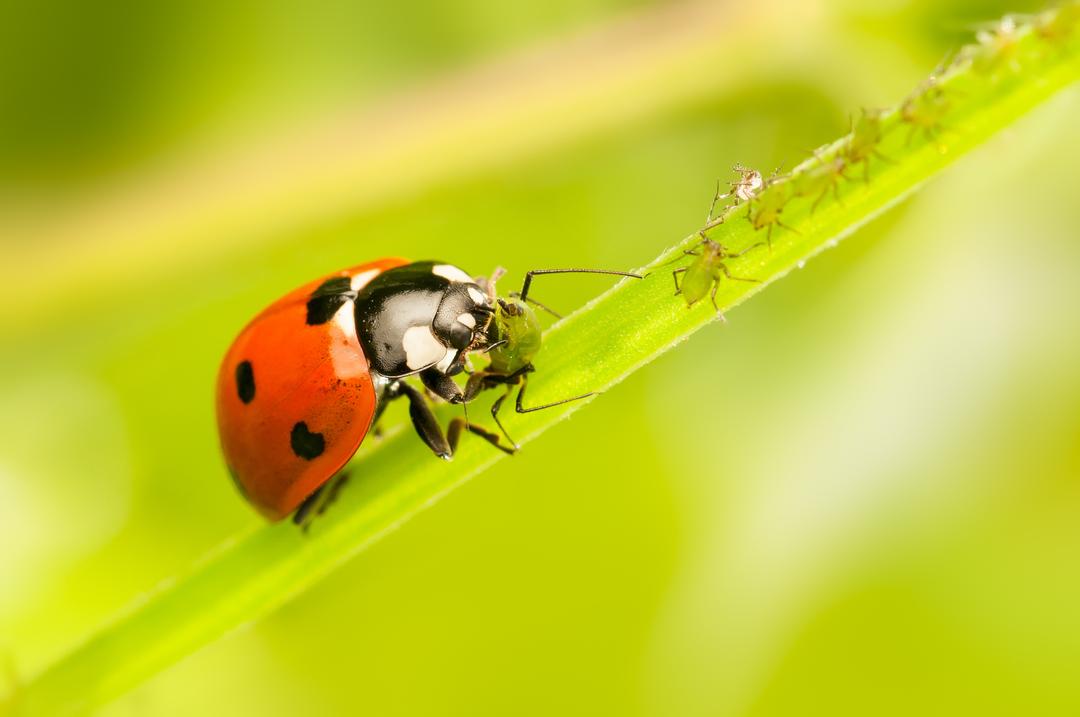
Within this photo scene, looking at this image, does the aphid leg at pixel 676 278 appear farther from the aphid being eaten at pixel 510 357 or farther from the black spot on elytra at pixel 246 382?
the black spot on elytra at pixel 246 382

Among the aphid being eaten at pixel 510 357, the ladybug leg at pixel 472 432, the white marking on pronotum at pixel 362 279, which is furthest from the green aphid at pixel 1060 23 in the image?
the white marking on pronotum at pixel 362 279

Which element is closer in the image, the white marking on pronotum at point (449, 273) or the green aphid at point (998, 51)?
the green aphid at point (998, 51)

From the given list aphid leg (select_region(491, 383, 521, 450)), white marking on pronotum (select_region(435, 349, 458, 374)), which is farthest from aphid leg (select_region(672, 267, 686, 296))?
white marking on pronotum (select_region(435, 349, 458, 374))

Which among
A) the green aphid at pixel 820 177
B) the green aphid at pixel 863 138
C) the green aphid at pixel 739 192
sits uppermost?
the green aphid at pixel 863 138

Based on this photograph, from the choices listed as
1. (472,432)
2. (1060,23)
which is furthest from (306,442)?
(1060,23)

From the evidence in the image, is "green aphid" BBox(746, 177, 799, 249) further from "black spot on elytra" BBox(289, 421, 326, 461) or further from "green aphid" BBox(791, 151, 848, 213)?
"black spot on elytra" BBox(289, 421, 326, 461)

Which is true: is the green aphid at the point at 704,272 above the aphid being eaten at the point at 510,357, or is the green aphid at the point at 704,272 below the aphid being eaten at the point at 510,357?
above
